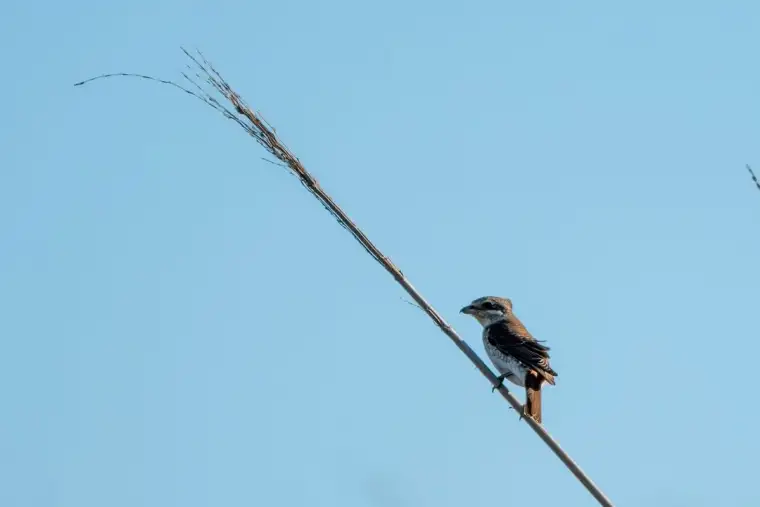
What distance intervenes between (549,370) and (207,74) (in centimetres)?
457

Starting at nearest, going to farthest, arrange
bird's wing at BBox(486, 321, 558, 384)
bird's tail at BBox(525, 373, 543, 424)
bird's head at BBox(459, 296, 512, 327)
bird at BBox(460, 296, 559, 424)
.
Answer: bird's tail at BBox(525, 373, 543, 424)
bird at BBox(460, 296, 559, 424)
bird's wing at BBox(486, 321, 558, 384)
bird's head at BBox(459, 296, 512, 327)

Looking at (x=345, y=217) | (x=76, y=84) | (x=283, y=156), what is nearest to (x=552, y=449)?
(x=345, y=217)

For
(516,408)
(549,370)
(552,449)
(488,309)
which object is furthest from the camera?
(488,309)

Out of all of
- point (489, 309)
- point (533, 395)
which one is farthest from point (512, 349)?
point (489, 309)

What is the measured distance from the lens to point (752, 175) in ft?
13.0

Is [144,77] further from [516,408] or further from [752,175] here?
[752,175]

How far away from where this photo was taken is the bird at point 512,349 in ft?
29.5

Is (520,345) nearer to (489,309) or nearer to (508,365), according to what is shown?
(508,365)

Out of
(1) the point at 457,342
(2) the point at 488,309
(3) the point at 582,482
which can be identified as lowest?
(3) the point at 582,482

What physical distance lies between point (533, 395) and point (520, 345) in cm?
79

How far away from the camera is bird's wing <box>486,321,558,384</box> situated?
918 cm

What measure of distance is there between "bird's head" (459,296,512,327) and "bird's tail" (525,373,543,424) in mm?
1708

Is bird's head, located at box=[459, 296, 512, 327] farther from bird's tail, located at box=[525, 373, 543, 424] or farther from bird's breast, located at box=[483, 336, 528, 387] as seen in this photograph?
bird's tail, located at box=[525, 373, 543, 424]

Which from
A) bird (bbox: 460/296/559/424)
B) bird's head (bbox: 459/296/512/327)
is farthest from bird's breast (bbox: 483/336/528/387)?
bird's head (bbox: 459/296/512/327)
